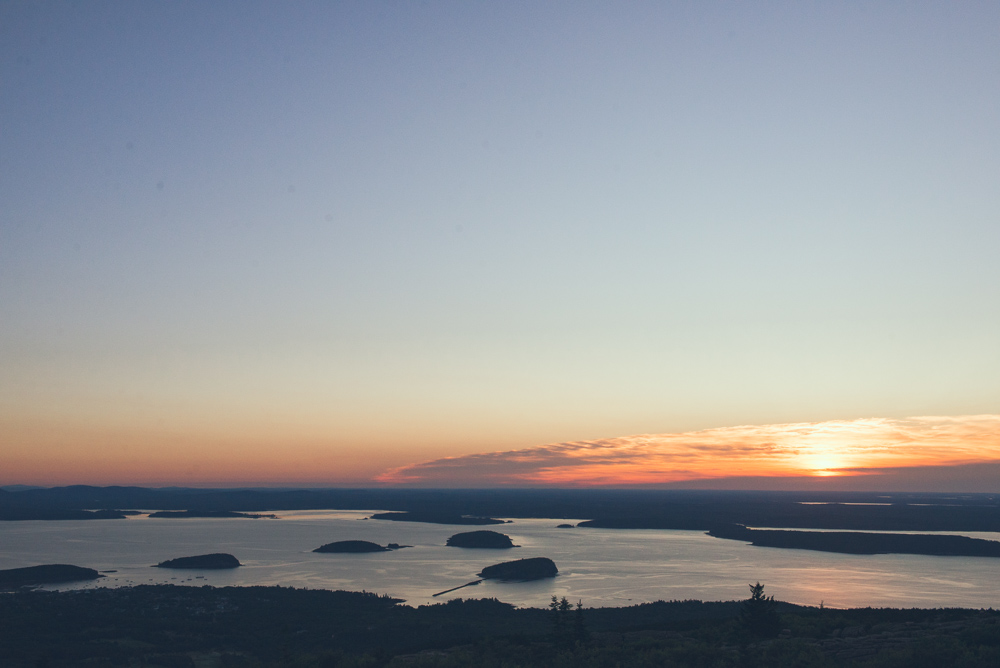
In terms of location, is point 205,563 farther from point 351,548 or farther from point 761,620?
point 761,620

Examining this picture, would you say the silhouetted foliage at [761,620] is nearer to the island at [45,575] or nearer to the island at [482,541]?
the island at [45,575]

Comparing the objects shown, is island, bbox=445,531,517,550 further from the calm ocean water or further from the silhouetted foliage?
the silhouetted foliage

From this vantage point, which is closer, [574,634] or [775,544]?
[574,634]

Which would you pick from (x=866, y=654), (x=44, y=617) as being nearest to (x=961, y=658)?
(x=866, y=654)

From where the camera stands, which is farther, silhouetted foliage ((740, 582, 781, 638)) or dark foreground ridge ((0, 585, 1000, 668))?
silhouetted foliage ((740, 582, 781, 638))

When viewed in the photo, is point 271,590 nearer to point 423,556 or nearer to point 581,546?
point 423,556

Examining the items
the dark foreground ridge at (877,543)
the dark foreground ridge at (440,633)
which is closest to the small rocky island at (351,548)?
the dark foreground ridge at (440,633)

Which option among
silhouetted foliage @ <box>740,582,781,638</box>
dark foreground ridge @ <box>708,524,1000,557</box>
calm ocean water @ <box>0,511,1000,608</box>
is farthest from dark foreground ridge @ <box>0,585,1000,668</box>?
dark foreground ridge @ <box>708,524,1000,557</box>
